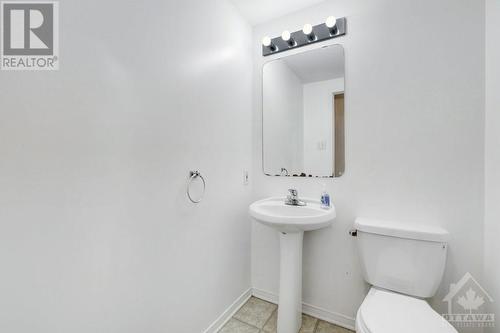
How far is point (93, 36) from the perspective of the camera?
0.84 m

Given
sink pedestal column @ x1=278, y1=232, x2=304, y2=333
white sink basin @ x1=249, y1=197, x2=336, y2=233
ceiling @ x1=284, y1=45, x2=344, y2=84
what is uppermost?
ceiling @ x1=284, y1=45, x2=344, y2=84

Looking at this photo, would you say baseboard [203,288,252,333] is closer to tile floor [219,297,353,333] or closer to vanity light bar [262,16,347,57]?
tile floor [219,297,353,333]

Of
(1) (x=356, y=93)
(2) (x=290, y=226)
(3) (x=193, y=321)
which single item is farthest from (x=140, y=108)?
(1) (x=356, y=93)

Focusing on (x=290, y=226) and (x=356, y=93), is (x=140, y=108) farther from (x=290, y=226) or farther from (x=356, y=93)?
(x=356, y=93)

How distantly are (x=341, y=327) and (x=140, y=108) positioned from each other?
6.48 ft

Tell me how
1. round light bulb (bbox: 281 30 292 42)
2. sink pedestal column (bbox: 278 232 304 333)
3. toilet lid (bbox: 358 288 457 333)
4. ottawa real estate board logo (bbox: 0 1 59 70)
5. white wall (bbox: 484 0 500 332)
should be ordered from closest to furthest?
ottawa real estate board logo (bbox: 0 1 59 70) < toilet lid (bbox: 358 288 457 333) < white wall (bbox: 484 0 500 332) < sink pedestal column (bbox: 278 232 304 333) < round light bulb (bbox: 281 30 292 42)

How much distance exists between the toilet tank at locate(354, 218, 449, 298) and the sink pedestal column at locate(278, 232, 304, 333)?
1.37ft

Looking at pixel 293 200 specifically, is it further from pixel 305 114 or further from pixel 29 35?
pixel 29 35

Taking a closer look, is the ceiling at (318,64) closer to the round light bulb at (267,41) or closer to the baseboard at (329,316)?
the round light bulb at (267,41)

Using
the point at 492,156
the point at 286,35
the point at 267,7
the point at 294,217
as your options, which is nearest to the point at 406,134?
the point at 492,156

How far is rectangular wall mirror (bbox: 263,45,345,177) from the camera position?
5.28 feet

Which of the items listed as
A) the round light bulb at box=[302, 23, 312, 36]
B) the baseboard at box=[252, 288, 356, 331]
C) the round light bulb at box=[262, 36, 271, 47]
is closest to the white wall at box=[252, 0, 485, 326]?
Answer: the baseboard at box=[252, 288, 356, 331]
